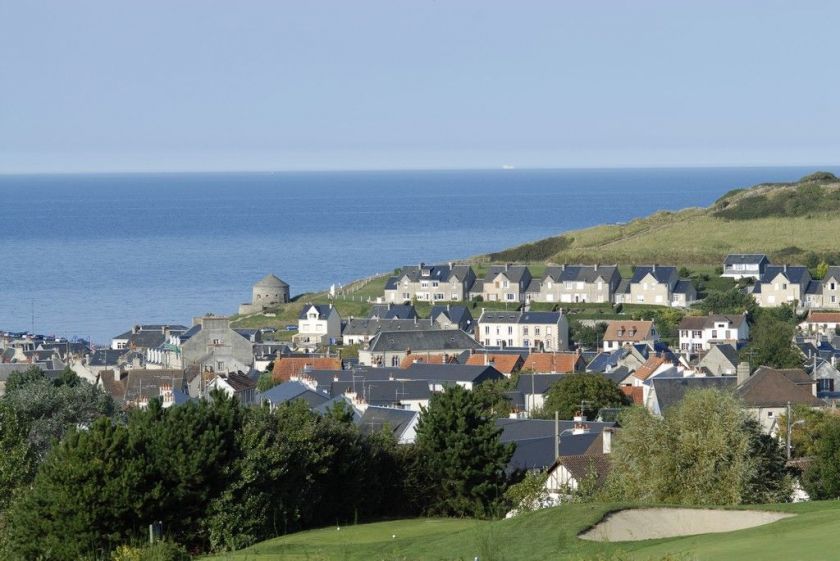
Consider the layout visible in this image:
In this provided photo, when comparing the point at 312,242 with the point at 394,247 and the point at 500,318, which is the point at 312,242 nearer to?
the point at 394,247

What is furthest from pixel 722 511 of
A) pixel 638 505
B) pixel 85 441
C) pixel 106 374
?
pixel 106 374

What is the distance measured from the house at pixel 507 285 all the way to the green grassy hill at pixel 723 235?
55.0 feet

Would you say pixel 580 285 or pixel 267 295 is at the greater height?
pixel 580 285

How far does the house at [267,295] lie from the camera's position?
101125 millimetres

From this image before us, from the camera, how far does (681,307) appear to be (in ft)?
293

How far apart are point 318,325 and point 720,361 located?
2795cm

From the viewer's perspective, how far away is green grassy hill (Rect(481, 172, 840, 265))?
4382 inches

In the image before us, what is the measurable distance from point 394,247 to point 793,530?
155204 mm

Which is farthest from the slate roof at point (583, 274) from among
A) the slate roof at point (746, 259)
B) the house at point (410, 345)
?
the house at point (410, 345)

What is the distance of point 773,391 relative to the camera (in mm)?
47781

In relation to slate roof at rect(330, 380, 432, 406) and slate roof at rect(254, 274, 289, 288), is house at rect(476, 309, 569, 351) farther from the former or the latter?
slate roof at rect(254, 274, 289, 288)

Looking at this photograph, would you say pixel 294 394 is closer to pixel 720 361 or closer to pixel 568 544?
pixel 720 361

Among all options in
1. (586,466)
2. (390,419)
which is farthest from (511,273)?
(586,466)

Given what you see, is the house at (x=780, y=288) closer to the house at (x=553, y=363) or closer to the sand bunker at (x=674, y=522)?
the house at (x=553, y=363)
